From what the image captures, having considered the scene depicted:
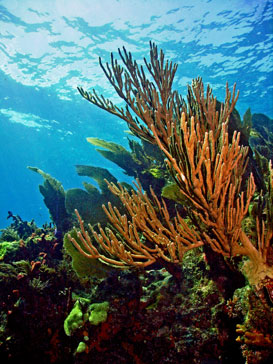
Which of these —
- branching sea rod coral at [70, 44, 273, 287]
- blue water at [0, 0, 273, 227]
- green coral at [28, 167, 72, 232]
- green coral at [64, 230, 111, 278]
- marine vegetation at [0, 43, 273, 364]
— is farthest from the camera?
blue water at [0, 0, 273, 227]

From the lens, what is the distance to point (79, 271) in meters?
3.63

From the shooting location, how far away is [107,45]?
16.1m

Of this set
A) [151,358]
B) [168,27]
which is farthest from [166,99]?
[168,27]

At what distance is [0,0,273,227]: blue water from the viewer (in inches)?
521

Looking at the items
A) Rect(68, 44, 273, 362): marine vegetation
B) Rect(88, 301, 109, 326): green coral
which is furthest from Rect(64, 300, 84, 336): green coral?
Rect(68, 44, 273, 362): marine vegetation

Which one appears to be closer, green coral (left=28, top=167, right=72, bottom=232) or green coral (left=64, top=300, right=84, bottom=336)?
green coral (left=64, top=300, right=84, bottom=336)

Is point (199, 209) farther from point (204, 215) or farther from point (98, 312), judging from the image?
point (98, 312)

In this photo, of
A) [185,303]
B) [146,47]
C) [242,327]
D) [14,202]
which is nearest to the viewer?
[242,327]

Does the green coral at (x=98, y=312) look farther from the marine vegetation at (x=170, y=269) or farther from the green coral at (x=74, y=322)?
the green coral at (x=74, y=322)

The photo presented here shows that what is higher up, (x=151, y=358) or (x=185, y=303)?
(x=185, y=303)

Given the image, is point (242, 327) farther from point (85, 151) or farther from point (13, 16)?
point (85, 151)

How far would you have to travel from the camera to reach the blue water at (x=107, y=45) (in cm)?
1323

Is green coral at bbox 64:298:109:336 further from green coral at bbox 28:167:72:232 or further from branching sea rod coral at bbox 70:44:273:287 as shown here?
green coral at bbox 28:167:72:232

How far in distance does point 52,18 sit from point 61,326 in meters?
17.3
